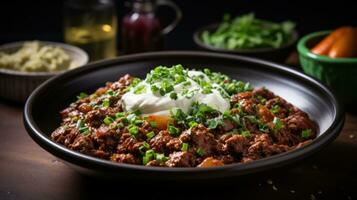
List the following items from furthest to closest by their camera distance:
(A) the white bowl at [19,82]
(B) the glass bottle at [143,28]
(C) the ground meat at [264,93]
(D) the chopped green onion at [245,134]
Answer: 1. (B) the glass bottle at [143,28]
2. (A) the white bowl at [19,82]
3. (C) the ground meat at [264,93]
4. (D) the chopped green onion at [245,134]

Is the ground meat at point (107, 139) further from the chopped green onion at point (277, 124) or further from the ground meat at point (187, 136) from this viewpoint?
the chopped green onion at point (277, 124)

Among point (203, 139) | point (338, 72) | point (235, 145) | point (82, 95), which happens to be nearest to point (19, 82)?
point (82, 95)

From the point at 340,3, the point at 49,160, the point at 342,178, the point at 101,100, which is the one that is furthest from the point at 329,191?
the point at 340,3

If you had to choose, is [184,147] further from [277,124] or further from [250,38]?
[250,38]

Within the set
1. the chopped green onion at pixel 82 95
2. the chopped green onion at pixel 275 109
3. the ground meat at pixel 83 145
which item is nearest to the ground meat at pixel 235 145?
the chopped green onion at pixel 275 109

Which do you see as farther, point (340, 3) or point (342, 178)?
point (340, 3)

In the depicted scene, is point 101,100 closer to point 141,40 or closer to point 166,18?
point 141,40
